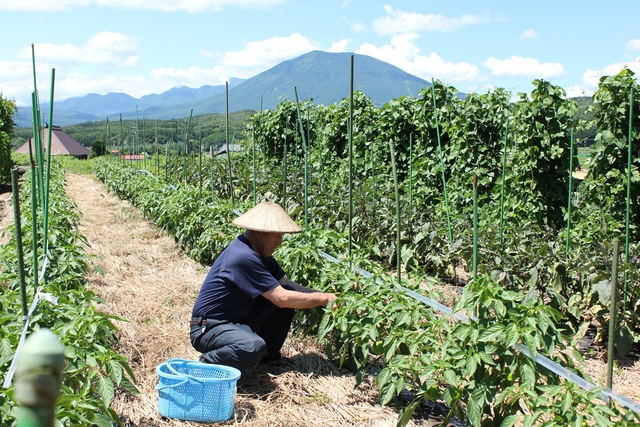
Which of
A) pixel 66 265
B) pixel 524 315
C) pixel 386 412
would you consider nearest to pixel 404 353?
pixel 386 412

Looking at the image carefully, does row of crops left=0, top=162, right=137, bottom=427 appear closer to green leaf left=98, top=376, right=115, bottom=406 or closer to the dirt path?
green leaf left=98, top=376, right=115, bottom=406

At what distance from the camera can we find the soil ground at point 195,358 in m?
3.21

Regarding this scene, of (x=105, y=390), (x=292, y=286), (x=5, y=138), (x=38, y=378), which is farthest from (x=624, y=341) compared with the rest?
(x=5, y=138)

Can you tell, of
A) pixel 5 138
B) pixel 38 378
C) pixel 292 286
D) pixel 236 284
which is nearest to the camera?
pixel 38 378

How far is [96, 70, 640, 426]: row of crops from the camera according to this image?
8.84 feet

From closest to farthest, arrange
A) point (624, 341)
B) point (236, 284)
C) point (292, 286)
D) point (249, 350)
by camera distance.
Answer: point (249, 350), point (236, 284), point (292, 286), point (624, 341)

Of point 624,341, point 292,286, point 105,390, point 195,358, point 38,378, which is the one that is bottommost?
point 195,358

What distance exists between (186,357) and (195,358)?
60 millimetres

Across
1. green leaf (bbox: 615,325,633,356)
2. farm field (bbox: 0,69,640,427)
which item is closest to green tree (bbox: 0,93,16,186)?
farm field (bbox: 0,69,640,427)

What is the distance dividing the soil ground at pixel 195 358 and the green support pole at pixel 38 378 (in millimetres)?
2817

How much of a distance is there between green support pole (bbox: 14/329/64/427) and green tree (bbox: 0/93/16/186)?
1866 cm

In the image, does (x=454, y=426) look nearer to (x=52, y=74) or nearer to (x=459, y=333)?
(x=459, y=333)

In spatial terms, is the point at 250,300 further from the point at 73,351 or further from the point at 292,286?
the point at 73,351

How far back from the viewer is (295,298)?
3.51 metres
